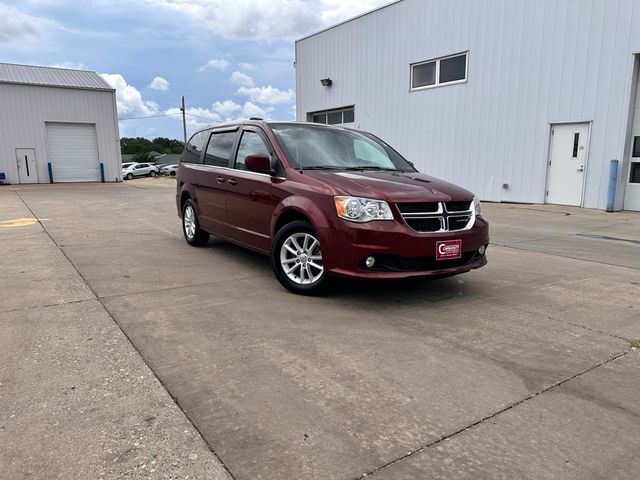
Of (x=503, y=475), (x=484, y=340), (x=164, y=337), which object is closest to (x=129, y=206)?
(x=164, y=337)

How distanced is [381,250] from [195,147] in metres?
4.01

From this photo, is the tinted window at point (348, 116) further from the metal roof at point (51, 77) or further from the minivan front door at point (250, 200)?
the metal roof at point (51, 77)

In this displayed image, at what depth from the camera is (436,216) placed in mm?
4422

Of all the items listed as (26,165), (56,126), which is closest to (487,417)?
(26,165)

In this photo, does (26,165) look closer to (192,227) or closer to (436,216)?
(192,227)

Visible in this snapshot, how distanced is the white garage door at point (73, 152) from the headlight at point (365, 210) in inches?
1077

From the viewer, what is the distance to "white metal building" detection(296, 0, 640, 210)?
1169cm

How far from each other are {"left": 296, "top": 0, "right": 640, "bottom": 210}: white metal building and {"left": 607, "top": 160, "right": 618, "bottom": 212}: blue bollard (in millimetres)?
211

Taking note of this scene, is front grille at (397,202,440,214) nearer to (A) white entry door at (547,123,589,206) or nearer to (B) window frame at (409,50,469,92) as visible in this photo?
(A) white entry door at (547,123,589,206)

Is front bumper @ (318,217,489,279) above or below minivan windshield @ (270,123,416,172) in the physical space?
below

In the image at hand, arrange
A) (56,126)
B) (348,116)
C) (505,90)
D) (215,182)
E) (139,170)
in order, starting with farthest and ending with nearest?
(139,170), (56,126), (348,116), (505,90), (215,182)

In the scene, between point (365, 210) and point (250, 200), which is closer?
point (365, 210)

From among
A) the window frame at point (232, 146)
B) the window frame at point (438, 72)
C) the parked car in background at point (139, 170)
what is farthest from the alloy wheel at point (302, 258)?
the parked car in background at point (139, 170)

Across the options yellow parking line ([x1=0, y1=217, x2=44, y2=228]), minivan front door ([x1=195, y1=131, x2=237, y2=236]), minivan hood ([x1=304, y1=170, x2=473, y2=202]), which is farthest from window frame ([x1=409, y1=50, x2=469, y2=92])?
yellow parking line ([x1=0, y1=217, x2=44, y2=228])
